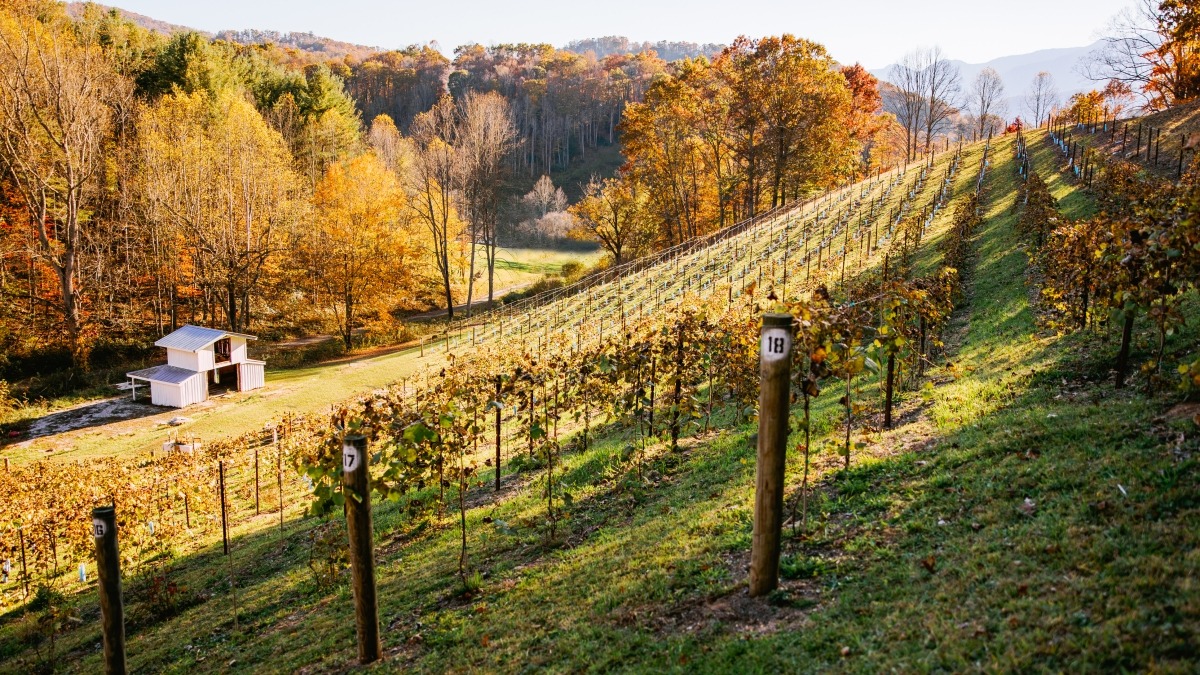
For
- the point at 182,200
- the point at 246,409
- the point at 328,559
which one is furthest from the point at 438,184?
the point at 328,559

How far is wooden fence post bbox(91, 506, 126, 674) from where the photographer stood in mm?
4891

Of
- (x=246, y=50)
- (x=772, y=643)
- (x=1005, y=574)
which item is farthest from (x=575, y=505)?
(x=246, y=50)

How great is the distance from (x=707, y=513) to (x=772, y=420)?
2390 millimetres

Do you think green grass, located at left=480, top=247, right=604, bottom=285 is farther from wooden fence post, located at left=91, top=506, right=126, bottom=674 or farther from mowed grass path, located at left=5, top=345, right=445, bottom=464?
wooden fence post, located at left=91, top=506, right=126, bottom=674

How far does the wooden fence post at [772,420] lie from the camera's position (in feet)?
14.0

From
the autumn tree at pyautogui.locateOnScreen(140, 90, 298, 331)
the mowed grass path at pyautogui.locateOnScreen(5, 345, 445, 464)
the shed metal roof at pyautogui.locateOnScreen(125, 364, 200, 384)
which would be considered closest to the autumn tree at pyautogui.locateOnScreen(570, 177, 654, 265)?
the mowed grass path at pyautogui.locateOnScreen(5, 345, 445, 464)

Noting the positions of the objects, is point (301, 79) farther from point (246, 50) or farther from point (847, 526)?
point (847, 526)

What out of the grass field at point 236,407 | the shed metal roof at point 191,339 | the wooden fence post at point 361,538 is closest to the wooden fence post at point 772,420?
the wooden fence post at point 361,538

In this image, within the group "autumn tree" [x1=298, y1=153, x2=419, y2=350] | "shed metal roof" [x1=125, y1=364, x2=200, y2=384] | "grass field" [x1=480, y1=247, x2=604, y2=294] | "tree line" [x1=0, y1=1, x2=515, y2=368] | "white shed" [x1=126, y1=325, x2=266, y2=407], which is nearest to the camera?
"shed metal roof" [x1=125, y1=364, x2=200, y2=384]

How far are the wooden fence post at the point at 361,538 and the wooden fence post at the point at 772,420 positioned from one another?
285cm

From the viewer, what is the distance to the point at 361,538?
488cm

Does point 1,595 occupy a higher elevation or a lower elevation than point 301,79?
lower

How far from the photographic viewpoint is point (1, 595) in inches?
415

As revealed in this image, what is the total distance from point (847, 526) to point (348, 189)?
38065 mm
